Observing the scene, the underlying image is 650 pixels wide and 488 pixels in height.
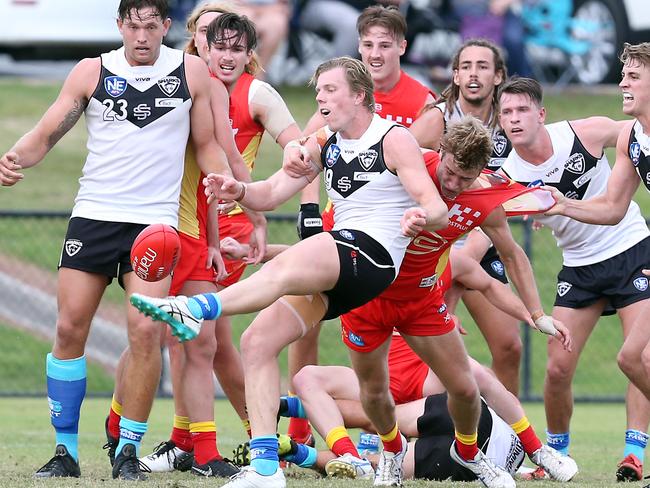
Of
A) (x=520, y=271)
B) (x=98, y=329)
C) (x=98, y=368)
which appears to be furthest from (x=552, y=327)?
(x=98, y=329)

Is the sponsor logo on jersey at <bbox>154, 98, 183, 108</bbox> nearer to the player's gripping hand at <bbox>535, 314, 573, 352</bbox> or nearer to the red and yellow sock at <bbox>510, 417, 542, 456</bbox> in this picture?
the player's gripping hand at <bbox>535, 314, 573, 352</bbox>

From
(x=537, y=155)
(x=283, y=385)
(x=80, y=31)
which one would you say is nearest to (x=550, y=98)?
(x=80, y=31)

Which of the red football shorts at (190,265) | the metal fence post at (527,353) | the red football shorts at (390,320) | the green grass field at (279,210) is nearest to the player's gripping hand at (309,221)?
the red football shorts at (190,265)

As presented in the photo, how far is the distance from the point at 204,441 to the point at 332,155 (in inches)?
66.8

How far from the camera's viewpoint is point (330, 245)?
19.1 ft

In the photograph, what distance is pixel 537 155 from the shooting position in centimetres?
761

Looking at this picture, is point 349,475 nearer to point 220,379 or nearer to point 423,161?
point 220,379

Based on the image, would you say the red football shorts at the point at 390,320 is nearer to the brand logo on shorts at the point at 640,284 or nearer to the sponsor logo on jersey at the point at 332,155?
the sponsor logo on jersey at the point at 332,155

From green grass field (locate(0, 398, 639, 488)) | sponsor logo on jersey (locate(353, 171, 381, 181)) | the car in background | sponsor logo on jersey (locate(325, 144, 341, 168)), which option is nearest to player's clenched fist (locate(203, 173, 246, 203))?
sponsor logo on jersey (locate(325, 144, 341, 168))

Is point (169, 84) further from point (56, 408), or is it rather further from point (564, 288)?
point (564, 288)

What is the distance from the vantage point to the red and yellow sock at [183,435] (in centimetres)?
725

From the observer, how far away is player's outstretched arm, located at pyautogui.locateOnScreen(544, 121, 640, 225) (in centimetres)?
693

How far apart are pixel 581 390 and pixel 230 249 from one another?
21.8ft

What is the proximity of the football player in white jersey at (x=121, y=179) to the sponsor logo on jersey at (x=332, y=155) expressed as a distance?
81 centimetres
